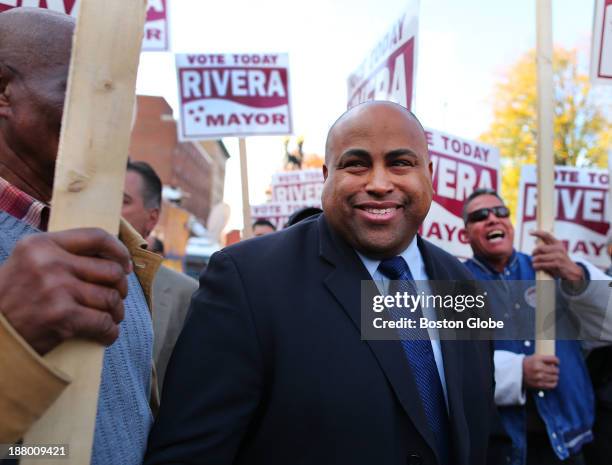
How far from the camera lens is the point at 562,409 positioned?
3121mm

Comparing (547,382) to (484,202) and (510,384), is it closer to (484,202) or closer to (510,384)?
(510,384)

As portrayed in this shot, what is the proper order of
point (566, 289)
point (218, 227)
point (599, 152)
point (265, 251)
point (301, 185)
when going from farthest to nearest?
1. point (599, 152)
2. point (218, 227)
3. point (301, 185)
4. point (566, 289)
5. point (265, 251)

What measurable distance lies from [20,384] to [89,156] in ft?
1.21

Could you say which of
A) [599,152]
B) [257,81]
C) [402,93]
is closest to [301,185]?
[257,81]

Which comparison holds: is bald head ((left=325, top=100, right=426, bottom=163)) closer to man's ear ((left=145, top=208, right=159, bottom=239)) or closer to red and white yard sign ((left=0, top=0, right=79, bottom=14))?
red and white yard sign ((left=0, top=0, right=79, bottom=14))

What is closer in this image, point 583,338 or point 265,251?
point 265,251

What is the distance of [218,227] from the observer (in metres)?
10.7

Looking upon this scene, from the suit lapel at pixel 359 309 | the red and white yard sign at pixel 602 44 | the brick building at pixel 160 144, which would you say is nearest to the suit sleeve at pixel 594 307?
the red and white yard sign at pixel 602 44

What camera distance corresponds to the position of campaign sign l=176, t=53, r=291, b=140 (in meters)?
5.07

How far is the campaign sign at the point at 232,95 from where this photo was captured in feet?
16.6

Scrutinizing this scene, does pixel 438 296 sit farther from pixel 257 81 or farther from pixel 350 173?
pixel 257 81

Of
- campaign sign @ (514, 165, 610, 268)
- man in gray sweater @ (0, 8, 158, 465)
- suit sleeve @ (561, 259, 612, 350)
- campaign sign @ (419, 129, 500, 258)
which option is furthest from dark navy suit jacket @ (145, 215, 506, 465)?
campaign sign @ (514, 165, 610, 268)

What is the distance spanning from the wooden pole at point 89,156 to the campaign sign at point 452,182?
11.3 feet

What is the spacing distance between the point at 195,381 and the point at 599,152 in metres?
25.6
